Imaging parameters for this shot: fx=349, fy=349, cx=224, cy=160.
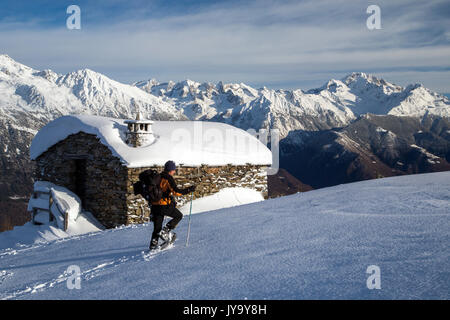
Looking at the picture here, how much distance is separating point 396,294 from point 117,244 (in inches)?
222

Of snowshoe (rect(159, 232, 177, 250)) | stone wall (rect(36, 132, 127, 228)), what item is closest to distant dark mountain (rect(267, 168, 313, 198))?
stone wall (rect(36, 132, 127, 228))

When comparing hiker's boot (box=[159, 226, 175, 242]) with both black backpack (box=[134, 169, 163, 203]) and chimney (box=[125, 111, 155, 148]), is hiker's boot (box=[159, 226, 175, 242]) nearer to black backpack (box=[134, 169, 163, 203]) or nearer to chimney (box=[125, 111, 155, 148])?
black backpack (box=[134, 169, 163, 203])

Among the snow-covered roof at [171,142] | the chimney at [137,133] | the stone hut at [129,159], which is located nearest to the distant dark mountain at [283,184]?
the snow-covered roof at [171,142]

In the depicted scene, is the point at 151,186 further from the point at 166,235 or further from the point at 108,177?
the point at 108,177

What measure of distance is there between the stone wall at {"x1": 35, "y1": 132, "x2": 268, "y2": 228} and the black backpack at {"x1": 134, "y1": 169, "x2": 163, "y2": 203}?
7.29 m

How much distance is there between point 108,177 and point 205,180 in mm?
3939

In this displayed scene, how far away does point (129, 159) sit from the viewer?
42.8ft

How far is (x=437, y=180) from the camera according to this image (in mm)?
9453

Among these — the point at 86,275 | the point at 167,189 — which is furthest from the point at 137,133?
the point at 86,275

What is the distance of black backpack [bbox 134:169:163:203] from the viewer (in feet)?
19.5

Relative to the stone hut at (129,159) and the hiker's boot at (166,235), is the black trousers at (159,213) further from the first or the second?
the stone hut at (129,159)

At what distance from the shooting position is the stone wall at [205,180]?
522 inches
